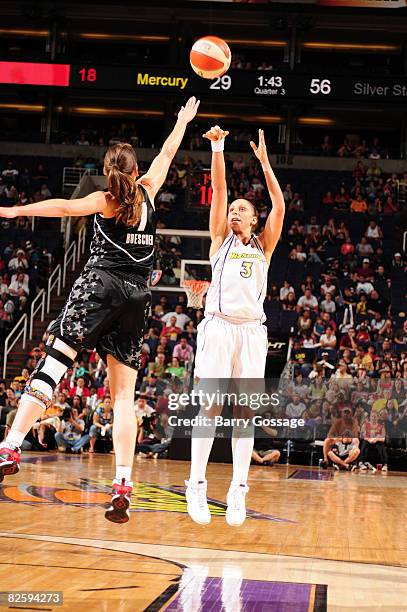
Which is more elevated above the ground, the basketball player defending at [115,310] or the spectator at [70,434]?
the basketball player defending at [115,310]

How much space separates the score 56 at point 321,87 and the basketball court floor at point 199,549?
15801 millimetres

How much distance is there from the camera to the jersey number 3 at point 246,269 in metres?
6.65

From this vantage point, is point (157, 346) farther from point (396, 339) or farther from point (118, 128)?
point (118, 128)

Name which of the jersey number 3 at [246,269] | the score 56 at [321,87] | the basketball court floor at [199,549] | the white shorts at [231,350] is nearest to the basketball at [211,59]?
the jersey number 3 at [246,269]

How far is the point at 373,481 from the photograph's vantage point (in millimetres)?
14664

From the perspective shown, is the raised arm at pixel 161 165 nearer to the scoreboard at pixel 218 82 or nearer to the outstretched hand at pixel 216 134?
the outstretched hand at pixel 216 134

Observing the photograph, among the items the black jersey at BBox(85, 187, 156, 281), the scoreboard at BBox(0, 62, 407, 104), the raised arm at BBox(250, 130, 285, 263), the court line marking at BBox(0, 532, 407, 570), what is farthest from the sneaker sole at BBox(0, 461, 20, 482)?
the scoreboard at BBox(0, 62, 407, 104)

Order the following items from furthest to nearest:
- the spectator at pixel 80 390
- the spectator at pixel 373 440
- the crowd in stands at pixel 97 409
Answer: the spectator at pixel 80 390, the crowd in stands at pixel 97 409, the spectator at pixel 373 440

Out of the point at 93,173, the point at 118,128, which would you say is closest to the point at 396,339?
the point at 93,173

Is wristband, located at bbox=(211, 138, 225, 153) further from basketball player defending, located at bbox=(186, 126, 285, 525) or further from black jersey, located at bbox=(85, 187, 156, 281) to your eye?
black jersey, located at bbox=(85, 187, 156, 281)

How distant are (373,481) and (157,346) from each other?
21.1 feet

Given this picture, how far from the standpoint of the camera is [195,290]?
18.9 m

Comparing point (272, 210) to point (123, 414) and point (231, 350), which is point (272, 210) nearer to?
point (231, 350)

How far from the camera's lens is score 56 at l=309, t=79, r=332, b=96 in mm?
25688
